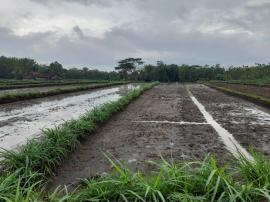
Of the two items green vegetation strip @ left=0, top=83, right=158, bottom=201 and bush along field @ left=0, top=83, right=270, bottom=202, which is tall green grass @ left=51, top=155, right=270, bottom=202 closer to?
bush along field @ left=0, top=83, right=270, bottom=202

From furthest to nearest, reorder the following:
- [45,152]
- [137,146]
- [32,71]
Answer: [32,71] → [137,146] → [45,152]

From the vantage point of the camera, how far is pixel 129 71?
341 ft

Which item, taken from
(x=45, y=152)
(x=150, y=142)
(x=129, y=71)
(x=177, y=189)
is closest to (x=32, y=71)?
(x=129, y=71)

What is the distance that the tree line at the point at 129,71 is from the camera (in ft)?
252

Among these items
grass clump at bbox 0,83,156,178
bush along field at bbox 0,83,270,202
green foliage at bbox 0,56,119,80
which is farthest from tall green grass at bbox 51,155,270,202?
green foliage at bbox 0,56,119,80

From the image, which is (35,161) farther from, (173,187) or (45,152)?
(173,187)

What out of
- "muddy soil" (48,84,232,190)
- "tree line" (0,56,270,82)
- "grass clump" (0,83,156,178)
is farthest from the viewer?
"tree line" (0,56,270,82)

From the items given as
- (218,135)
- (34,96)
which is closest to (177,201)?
(218,135)

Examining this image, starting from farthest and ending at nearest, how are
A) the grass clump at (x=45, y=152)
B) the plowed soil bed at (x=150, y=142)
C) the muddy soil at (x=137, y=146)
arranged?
the plowed soil bed at (x=150, y=142)
the muddy soil at (x=137, y=146)
the grass clump at (x=45, y=152)

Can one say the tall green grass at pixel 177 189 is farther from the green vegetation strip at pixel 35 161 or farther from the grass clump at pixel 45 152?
the grass clump at pixel 45 152

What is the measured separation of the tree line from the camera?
76869 millimetres

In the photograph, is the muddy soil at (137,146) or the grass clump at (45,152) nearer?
the grass clump at (45,152)

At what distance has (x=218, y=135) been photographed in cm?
820

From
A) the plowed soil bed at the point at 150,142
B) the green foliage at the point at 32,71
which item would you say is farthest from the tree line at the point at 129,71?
the plowed soil bed at the point at 150,142
